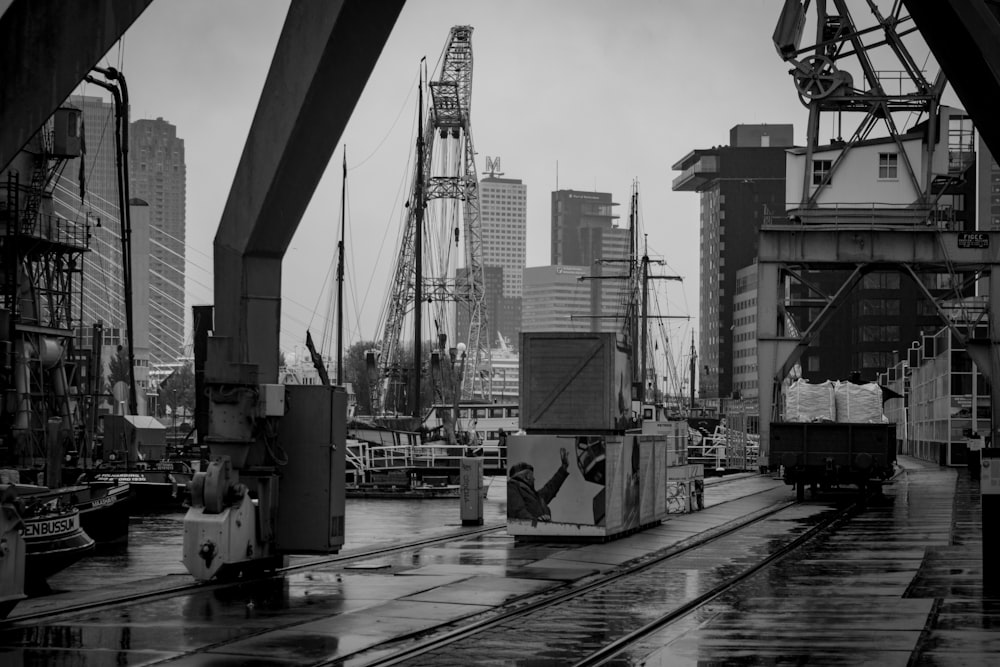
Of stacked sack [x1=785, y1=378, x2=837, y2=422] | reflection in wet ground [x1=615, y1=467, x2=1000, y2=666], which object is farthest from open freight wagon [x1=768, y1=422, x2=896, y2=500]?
reflection in wet ground [x1=615, y1=467, x2=1000, y2=666]

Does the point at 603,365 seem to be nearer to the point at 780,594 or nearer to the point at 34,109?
the point at 780,594

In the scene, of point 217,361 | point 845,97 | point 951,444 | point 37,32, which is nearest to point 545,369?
point 217,361

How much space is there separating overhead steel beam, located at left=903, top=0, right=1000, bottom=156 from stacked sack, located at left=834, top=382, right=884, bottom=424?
26448 millimetres

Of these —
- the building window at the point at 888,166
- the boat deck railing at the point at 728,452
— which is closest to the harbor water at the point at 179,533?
the building window at the point at 888,166

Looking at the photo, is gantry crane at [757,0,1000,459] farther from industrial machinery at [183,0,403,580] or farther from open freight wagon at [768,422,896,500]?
industrial machinery at [183,0,403,580]

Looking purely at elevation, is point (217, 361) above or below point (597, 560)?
above

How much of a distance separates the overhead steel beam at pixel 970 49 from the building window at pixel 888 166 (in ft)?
136

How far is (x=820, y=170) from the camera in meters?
55.1

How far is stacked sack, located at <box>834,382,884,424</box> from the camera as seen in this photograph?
129 ft

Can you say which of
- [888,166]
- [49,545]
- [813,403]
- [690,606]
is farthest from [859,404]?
[49,545]

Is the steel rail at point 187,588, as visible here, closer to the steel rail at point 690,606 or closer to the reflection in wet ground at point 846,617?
the steel rail at point 690,606

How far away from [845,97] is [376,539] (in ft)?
103

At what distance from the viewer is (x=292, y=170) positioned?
702 inches

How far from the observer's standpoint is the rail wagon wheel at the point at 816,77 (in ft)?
171
